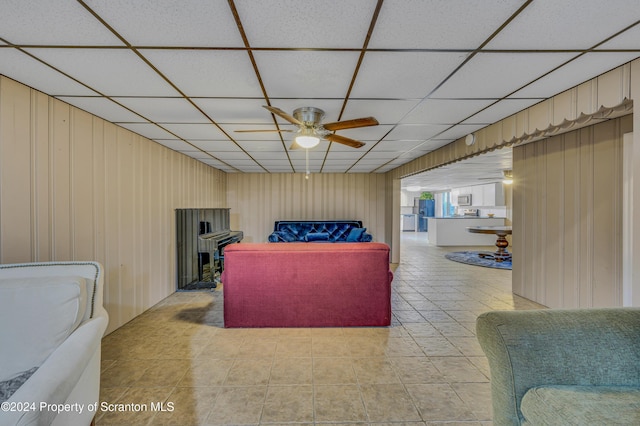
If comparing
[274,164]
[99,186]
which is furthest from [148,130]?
[274,164]

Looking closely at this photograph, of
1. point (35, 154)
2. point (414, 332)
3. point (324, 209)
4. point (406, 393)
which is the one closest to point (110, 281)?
point (35, 154)

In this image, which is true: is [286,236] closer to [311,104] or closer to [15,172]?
[311,104]

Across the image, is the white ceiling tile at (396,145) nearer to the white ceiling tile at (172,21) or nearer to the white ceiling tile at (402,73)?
the white ceiling tile at (402,73)

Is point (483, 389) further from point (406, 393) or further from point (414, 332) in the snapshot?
point (414, 332)

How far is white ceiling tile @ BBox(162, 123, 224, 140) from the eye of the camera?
3.13 meters

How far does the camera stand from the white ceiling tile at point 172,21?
4.28 ft

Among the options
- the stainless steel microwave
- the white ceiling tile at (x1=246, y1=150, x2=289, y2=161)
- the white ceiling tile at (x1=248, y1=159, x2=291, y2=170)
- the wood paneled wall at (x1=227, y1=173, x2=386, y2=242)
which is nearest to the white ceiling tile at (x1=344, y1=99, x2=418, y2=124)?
the white ceiling tile at (x1=246, y1=150, x2=289, y2=161)

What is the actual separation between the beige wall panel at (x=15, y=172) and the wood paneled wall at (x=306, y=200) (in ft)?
17.1

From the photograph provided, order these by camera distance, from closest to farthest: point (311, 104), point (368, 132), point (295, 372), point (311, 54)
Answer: point (311, 54) < point (295, 372) < point (311, 104) < point (368, 132)

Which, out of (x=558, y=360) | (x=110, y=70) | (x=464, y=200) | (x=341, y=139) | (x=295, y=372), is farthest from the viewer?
(x=464, y=200)

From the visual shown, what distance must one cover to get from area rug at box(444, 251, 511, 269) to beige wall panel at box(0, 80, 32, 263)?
24.0ft

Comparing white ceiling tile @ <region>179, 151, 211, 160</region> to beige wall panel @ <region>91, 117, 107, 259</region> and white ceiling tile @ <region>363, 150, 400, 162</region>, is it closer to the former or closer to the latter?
beige wall panel @ <region>91, 117, 107, 259</region>

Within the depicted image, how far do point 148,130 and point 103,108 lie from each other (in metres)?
0.71

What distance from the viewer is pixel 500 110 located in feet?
8.84
